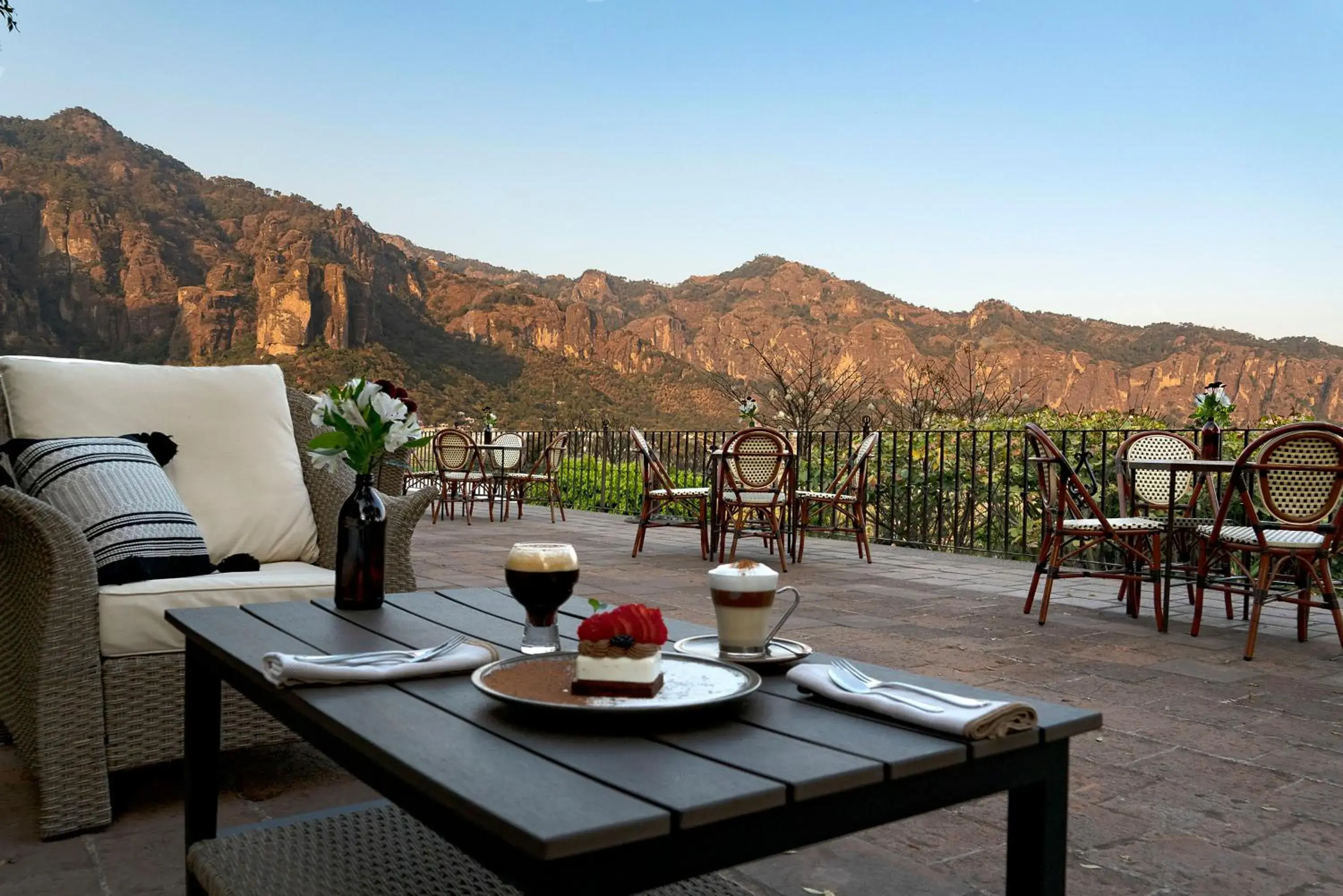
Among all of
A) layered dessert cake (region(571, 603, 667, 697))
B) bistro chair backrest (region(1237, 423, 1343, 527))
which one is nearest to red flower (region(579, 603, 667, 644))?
layered dessert cake (region(571, 603, 667, 697))

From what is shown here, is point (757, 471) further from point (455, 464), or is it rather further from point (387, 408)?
point (455, 464)

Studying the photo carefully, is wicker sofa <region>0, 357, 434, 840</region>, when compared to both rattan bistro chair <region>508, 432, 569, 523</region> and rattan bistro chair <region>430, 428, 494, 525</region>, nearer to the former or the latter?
rattan bistro chair <region>508, 432, 569, 523</region>

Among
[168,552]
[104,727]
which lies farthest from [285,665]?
[168,552]

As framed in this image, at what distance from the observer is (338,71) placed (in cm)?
3294

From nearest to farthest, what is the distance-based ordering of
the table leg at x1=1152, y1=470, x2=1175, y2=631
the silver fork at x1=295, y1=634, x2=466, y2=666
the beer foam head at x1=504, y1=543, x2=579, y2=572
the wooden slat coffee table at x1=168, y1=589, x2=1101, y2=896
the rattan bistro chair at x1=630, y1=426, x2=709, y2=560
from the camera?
1. the wooden slat coffee table at x1=168, y1=589, x2=1101, y2=896
2. the silver fork at x1=295, y1=634, x2=466, y2=666
3. the beer foam head at x1=504, y1=543, x2=579, y2=572
4. the table leg at x1=1152, y1=470, x2=1175, y2=631
5. the rattan bistro chair at x1=630, y1=426, x2=709, y2=560

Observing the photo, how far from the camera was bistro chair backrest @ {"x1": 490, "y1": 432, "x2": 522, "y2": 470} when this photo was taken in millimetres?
9523

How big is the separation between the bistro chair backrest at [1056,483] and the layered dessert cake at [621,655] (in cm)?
332

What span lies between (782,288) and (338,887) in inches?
1347

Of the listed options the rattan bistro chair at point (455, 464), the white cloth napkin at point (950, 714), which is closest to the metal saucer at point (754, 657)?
the white cloth napkin at point (950, 714)

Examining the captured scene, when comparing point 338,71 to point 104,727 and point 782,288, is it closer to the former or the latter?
point 782,288

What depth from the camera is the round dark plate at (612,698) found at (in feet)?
2.94

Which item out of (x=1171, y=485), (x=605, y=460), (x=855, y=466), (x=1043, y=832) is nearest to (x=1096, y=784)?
(x=1043, y=832)

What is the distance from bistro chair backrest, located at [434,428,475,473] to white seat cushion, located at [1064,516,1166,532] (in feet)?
21.2

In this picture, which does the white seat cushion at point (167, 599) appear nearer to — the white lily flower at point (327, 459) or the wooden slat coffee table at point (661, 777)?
the white lily flower at point (327, 459)
